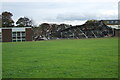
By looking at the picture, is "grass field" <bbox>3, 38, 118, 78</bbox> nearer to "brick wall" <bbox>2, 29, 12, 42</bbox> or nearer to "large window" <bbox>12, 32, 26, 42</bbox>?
"large window" <bbox>12, 32, 26, 42</bbox>

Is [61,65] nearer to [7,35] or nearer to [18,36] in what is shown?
[18,36]

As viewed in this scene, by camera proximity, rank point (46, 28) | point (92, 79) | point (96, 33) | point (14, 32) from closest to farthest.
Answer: point (92, 79)
point (14, 32)
point (96, 33)
point (46, 28)

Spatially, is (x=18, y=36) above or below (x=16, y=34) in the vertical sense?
below

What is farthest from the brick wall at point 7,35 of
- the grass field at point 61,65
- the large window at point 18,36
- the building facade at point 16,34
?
the grass field at point 61,65

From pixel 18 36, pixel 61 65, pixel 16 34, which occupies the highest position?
pixel 16 34

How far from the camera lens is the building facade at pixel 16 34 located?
130 feet

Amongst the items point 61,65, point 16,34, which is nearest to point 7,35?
point 16,34

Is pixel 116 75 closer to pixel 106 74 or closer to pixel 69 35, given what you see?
pixel 106 74

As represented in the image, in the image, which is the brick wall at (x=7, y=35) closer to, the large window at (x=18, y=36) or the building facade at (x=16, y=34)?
the building facade at (x=16, y=34)

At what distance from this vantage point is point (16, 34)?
3981 centimetres

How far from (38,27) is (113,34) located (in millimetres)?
15505

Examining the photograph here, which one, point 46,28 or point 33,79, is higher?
point 46,28

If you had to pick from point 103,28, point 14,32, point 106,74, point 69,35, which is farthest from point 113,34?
point 106,74

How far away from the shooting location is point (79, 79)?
18.4 ft
